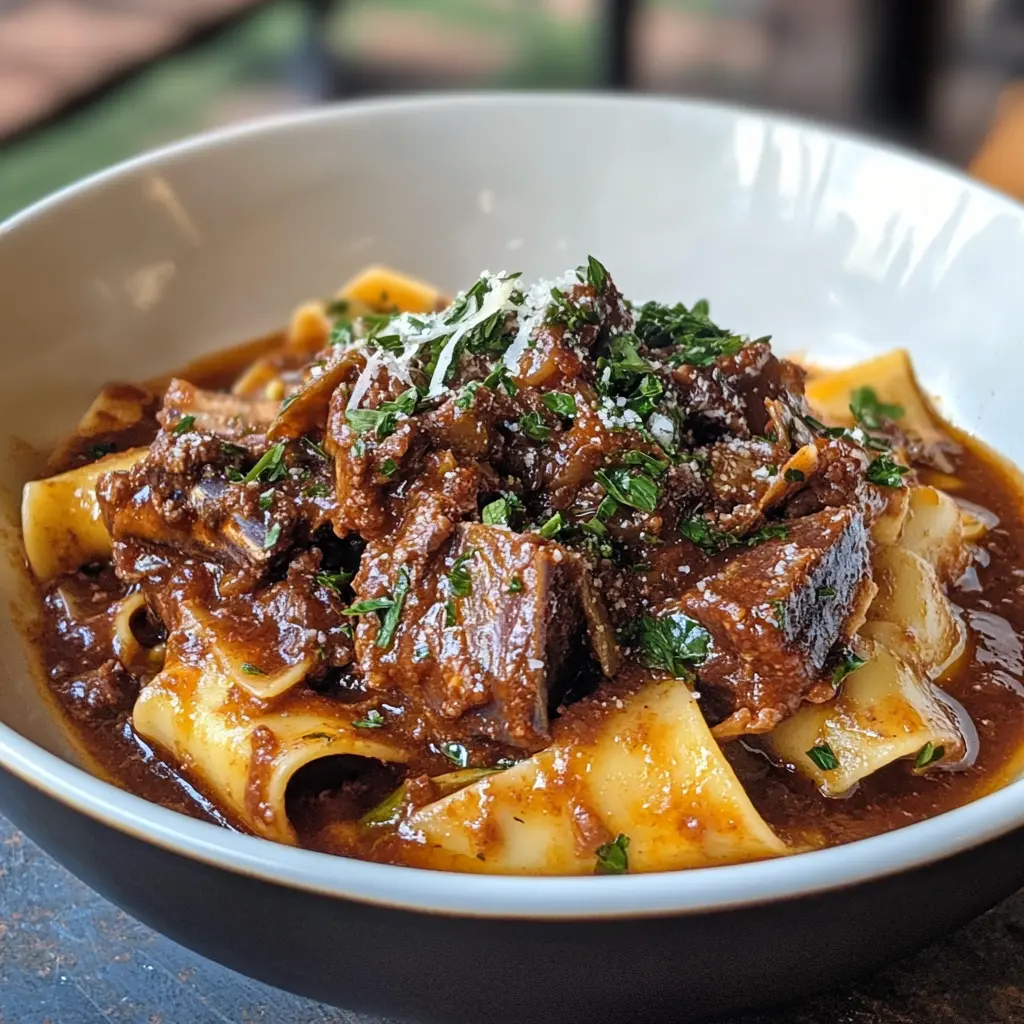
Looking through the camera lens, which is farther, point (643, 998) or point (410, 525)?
point (410, 525)

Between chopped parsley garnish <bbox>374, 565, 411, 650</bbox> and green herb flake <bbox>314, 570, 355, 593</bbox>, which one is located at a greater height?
chopped parsley garnish <bbox>374, 565, 411, 650</bbox>

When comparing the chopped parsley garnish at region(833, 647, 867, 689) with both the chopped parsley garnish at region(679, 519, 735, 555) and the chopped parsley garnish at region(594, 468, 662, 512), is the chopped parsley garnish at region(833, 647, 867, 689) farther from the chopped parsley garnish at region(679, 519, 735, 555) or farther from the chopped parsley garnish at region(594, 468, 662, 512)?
the chopped parsley garnish at region(594, 468, 662, 512)

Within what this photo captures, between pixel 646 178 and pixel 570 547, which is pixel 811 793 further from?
pixel 646 178

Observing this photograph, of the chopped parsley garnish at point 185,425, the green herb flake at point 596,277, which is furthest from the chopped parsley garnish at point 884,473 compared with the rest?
the chopped parsley garnish at point 185,425

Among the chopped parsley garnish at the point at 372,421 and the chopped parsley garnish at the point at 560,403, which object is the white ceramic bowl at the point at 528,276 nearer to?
the chopped parsley garnish at the point at 372,421

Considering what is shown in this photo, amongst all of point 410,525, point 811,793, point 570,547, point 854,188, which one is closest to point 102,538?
point 410,525

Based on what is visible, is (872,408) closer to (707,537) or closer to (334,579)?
(707,537)

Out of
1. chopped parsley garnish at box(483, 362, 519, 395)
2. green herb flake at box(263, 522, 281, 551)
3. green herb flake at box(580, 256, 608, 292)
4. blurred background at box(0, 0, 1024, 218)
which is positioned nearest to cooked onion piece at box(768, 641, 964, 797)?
chopped parsley garnish at box(483, 362, 519, 395)
